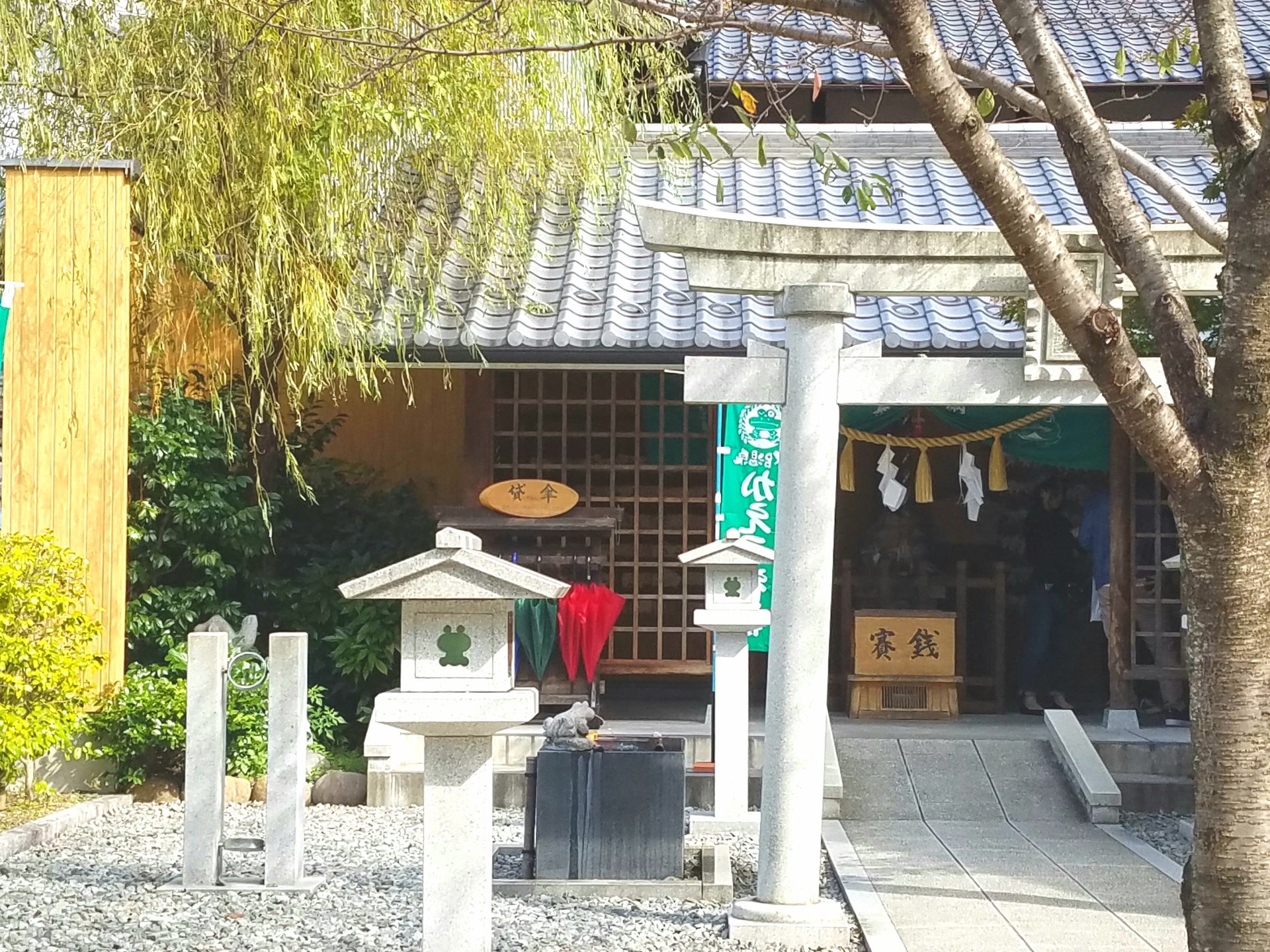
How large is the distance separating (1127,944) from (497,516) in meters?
5.88

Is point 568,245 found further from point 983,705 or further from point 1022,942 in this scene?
point 1022,942

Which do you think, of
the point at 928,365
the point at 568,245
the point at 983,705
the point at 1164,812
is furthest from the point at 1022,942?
the point at 568,245

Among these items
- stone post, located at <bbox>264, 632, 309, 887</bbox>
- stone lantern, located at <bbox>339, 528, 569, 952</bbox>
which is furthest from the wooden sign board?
stone lantern, located at <bbox>339, 528, 569, 952</bbox>

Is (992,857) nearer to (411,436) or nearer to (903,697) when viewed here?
(903,697)

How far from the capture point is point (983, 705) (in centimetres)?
1270

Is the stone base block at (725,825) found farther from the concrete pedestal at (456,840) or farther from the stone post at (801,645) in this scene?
the concrete pedestal at (456,840)

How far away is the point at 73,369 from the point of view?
10.3 meters

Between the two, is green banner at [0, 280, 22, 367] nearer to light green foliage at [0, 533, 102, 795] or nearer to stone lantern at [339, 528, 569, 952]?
light green foliage at [0, 533, 102, 795]

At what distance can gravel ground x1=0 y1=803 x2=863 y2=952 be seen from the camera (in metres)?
6.42

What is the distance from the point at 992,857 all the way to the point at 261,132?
274 inches

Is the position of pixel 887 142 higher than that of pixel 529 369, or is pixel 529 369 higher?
pixel 887 142

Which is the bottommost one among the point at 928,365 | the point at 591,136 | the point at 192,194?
the point at 928,365

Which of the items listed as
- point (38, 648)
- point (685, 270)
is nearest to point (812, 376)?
point (685, 270)

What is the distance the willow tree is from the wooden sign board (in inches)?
179
